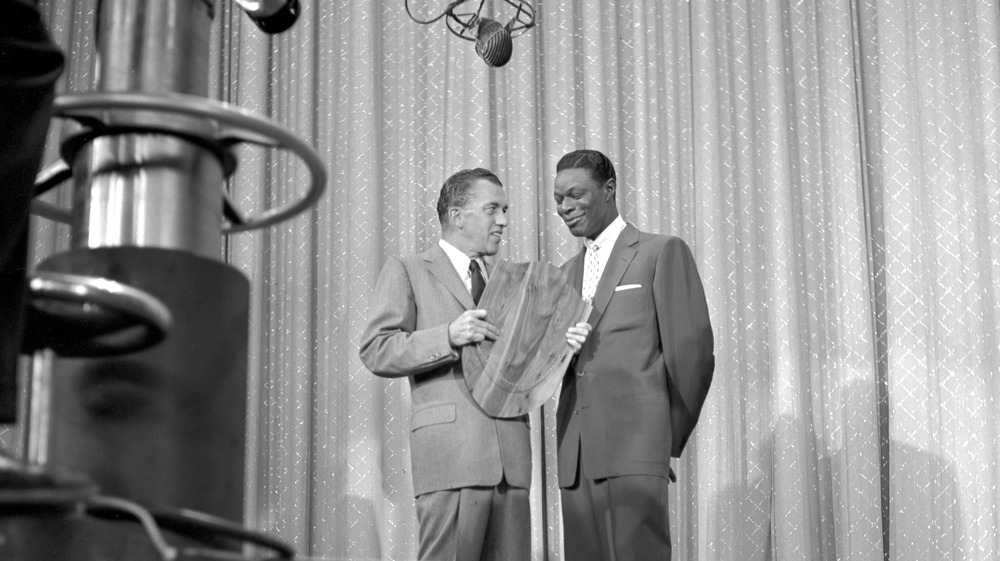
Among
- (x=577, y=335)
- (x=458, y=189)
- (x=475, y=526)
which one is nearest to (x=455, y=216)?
(x=458, y=189)

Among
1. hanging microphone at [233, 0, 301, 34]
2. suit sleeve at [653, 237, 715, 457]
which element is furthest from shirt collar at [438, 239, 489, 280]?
hanging microphone at [233, 0, 301, 34]

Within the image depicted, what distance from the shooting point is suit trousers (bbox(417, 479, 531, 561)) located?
2.84 m

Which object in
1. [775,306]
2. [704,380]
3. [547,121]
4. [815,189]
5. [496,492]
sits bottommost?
[496,492]

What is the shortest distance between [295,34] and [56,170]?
3850 mm

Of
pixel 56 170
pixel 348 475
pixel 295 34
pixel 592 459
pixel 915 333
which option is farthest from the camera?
pixel 295 34

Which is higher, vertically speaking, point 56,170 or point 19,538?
point 56,170

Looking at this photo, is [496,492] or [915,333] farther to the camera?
[915,333]

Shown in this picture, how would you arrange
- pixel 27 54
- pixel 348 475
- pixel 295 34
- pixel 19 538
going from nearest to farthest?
pixel 19 538 < pixel 27 54 < pixel 348 475 < pixel 295 34

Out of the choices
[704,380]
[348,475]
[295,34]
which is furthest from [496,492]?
[295,34]

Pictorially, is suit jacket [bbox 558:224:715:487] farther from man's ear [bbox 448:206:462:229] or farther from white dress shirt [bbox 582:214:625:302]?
man's ear [bbox 448:206:462:229]

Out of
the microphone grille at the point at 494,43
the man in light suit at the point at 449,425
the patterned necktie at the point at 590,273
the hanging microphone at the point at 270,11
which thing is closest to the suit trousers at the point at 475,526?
the man in light suit at the point at 449,425

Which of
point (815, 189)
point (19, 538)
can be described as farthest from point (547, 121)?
point (19, 538)

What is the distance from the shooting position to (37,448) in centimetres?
69

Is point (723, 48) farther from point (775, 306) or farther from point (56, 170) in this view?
point (56, 170)
